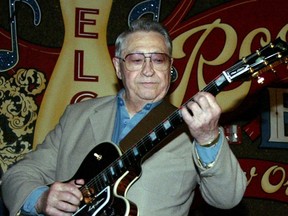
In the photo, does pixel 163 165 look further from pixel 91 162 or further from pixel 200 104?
pixel 200 104

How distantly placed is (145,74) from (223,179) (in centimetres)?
53

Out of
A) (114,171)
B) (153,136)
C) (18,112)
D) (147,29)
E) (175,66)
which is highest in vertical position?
(147,29)

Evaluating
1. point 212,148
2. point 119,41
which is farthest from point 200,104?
point 119,41

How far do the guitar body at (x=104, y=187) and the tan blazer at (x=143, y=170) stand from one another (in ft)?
0.24

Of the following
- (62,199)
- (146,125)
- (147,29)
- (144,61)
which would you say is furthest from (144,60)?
(62,199)

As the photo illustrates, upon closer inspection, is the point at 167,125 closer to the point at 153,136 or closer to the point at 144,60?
the point at 153,136

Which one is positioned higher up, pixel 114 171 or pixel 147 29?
pixel 147 29

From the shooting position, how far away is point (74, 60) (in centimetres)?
332

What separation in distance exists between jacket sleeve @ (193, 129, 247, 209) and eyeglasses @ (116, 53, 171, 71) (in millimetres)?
439

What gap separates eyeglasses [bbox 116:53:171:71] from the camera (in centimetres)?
195

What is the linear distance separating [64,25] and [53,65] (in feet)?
0.87

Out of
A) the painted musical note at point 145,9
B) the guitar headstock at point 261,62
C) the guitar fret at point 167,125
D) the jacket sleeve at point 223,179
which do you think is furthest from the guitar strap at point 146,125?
the painted musical note at point 145,9

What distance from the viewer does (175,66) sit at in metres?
3.44

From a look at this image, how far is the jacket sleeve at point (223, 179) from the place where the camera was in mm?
1594
